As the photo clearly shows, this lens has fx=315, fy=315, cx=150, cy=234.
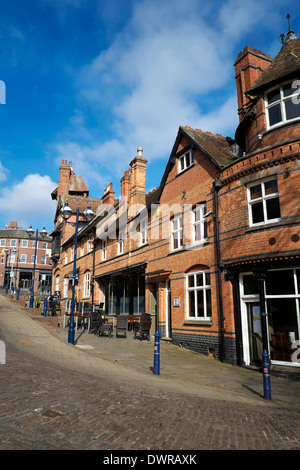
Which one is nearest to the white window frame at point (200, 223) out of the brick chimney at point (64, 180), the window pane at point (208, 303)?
the window pane at point (208, 303)

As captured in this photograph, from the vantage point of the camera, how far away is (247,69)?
14961 millimetres

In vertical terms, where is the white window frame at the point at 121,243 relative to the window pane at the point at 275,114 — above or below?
below

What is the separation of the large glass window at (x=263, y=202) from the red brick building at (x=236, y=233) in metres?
0.04

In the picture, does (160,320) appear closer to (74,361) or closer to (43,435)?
(74,361)

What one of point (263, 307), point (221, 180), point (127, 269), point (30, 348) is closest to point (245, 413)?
point (263, 307)

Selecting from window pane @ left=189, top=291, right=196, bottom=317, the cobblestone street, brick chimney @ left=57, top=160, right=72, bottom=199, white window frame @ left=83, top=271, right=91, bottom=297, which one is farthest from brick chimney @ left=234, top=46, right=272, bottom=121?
brick chimney @ left=57, top=160, right=72, bottom=199

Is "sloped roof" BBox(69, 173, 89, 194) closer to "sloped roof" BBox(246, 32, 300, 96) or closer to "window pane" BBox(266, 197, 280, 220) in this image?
"sloped roof" BBox(246, 32, 300, 96)

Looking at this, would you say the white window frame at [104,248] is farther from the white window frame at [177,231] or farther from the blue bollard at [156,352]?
the blue bollard at [156,352]

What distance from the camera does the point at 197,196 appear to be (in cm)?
1448

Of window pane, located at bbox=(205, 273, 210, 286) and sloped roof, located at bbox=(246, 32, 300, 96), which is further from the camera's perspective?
window pane, located at bbox=(205, 273, 210, 286)

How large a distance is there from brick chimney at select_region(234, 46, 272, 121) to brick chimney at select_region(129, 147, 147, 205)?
8.28m

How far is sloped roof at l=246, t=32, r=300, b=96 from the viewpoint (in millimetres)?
11230

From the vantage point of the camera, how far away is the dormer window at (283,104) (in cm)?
1120

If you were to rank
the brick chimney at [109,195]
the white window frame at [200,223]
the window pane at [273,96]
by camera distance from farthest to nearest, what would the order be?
the brick chimney at [109,195] → the white window frame at [200,223] → the window pane at [273,96]
